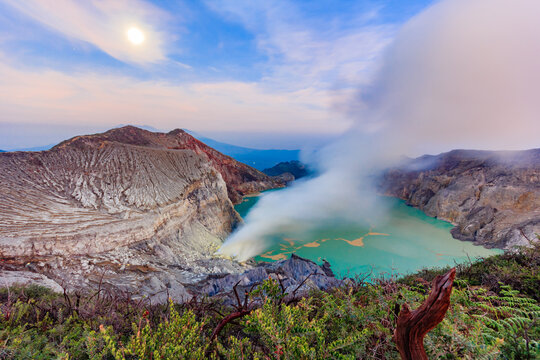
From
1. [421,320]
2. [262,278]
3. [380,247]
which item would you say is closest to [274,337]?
[421,320]

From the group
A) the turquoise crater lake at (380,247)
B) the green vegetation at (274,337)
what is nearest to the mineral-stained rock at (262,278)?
the turquoise crater lake at (380,247)

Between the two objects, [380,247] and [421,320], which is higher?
[421,320]

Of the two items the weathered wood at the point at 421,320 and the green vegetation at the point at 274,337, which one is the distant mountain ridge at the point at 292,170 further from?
the weathered wood at the point at 421,320

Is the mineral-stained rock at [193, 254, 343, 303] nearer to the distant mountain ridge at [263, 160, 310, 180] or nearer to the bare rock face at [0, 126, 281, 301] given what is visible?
the bare rock face at [0, 126, 281, 301]

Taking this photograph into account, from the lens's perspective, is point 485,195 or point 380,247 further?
point 485,195

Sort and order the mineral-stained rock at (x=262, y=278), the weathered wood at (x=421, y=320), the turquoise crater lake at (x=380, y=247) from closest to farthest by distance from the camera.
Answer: the weathered wood at (x=421, y=320)
the mineral-stained rock at (x=262, y=278)
the turquoise crater lake at (x=380, y=247)

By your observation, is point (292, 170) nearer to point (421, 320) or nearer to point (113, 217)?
point (113, 217)
